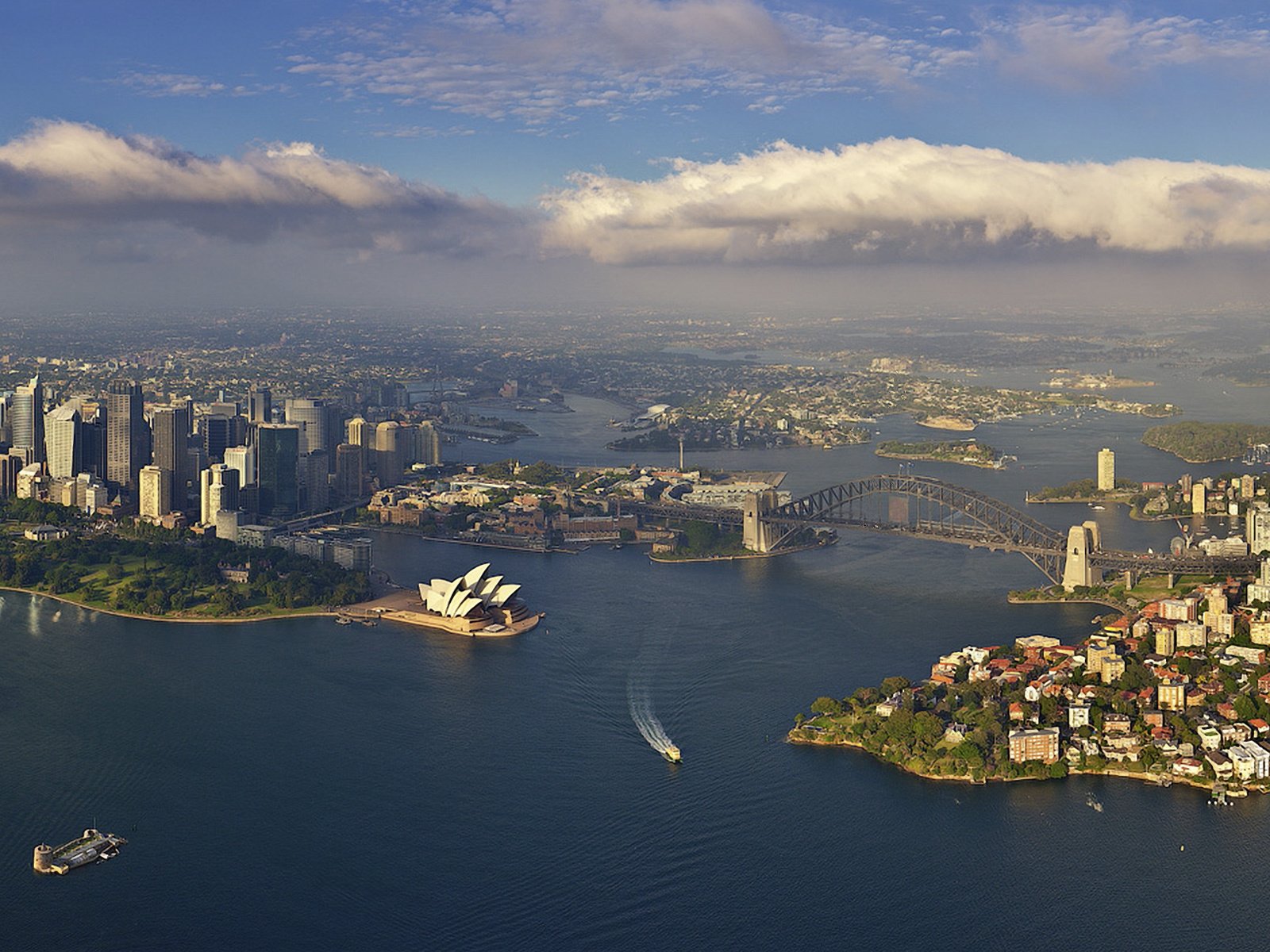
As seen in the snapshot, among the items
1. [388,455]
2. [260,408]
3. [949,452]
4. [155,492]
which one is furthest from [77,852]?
[949,452]

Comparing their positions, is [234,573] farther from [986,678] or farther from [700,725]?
[986,678]

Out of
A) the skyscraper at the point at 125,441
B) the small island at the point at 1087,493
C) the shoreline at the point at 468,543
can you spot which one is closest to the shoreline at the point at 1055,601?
the shoreline at the point at 468,543

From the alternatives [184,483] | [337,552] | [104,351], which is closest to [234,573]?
[337,552]

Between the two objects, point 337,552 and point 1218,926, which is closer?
point 1218,926

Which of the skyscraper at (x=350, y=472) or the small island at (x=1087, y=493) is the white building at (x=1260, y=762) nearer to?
the small island at (x=1087, y=493)

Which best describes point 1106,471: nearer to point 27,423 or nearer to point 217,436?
point 217,436

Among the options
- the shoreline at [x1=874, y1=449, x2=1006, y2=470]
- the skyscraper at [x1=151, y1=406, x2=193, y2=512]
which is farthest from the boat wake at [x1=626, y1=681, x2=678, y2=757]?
the shoreline at [x1=874, y1=449, x2=1006, y2=470]

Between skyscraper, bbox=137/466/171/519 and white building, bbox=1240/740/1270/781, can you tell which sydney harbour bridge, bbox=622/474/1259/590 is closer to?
white building, bbox=1240/740/1270/781
